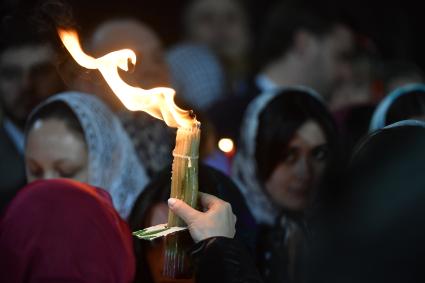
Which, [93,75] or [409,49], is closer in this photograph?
[93,75]

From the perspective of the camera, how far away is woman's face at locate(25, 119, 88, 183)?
3939 millimetres

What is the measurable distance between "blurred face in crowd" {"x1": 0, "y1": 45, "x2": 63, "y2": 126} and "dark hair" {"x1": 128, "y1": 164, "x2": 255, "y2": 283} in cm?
196

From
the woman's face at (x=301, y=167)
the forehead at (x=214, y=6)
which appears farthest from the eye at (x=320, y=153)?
the forehead at (x=214, y=6)

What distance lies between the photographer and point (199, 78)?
6.85m

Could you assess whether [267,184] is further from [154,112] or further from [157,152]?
[154,112]

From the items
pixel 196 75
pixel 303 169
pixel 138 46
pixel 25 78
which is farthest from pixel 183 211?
pixel 196 75

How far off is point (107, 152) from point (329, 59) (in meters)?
2.57

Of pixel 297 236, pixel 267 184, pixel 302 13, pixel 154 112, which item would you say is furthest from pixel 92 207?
pixel 302 13

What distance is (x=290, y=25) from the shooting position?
6.24 meters

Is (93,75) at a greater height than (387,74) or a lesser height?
lesser

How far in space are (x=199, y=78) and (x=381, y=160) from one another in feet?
14.0

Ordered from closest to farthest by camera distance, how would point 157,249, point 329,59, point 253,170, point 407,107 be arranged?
point 157,249, point 253,170, point 407,107, point 329,59

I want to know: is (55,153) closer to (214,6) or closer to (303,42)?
(303,42)

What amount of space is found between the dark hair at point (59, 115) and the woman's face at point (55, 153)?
25 mm
